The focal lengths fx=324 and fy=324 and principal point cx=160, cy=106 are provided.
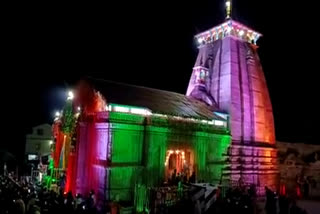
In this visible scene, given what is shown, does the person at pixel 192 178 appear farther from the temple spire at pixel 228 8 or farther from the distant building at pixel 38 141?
the distant building at pixel 38 141

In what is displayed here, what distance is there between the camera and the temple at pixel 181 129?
66.5 feet

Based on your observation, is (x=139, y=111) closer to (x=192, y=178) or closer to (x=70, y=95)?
(x=192, y=178)

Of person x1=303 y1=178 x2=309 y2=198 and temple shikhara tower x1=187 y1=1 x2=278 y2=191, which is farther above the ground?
temple shikhara tower x1=187 y1=1 x2=278 y2=191

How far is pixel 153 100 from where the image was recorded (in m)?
24.0

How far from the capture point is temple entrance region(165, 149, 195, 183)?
74.2 ft

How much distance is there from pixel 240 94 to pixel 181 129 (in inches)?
326

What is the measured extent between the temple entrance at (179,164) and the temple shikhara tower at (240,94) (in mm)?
4762

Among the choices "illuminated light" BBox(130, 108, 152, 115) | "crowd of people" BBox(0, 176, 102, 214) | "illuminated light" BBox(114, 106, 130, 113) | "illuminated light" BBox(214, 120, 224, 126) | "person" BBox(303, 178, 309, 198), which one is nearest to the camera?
"crowd of people" BBox(0, 176, 102, 214)

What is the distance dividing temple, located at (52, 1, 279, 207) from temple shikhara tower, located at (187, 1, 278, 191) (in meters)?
0.09

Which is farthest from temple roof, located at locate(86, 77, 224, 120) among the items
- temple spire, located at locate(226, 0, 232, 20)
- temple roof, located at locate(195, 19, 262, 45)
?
temple spire, located at locate(226, 0, 232, 20)

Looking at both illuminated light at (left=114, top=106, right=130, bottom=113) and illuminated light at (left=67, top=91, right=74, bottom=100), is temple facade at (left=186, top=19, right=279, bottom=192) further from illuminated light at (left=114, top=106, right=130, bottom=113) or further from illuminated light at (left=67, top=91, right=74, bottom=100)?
illuminated light at (left=67, top=91, right=74, bottom=100)

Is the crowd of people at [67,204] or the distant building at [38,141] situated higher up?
the distant building at [38,141]

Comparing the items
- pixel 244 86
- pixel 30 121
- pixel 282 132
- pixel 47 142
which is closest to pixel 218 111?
pixel 244 86

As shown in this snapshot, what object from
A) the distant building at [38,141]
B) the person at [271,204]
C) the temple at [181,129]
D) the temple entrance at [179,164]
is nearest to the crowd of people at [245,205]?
the person at [271,204]
